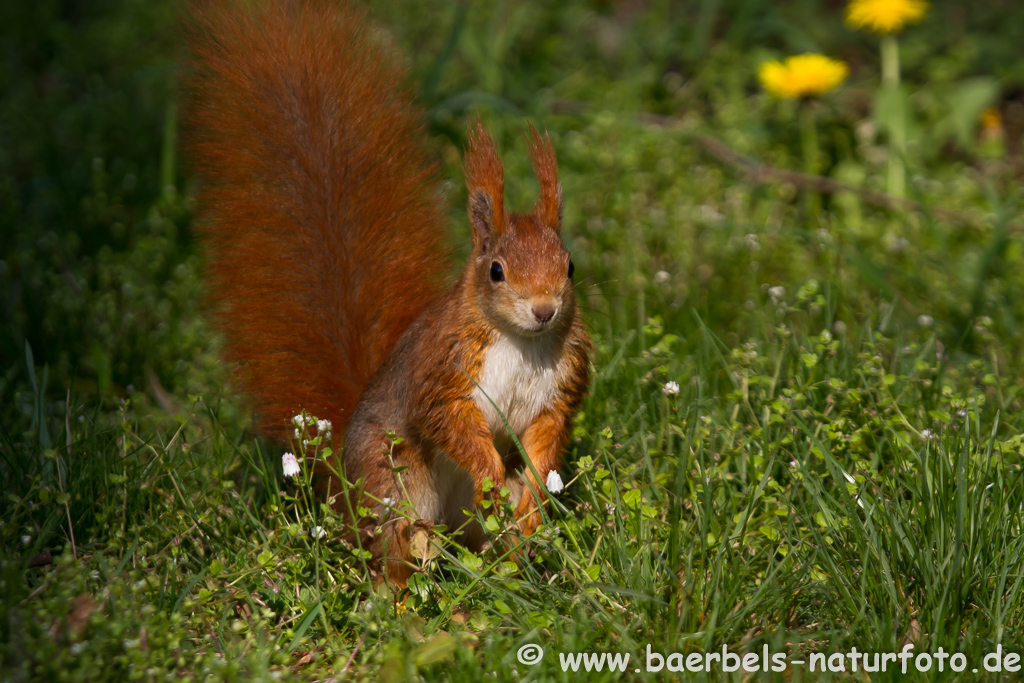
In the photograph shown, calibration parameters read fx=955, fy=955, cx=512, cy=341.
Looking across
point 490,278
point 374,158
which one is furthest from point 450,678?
point 374,158

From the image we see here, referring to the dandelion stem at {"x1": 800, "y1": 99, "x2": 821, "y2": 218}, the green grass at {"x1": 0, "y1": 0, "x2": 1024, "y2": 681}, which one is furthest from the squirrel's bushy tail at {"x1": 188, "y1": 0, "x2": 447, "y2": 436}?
the dandelion stem at {"x1": 800, "y1": 99, "x2": 821, "y2": 218}

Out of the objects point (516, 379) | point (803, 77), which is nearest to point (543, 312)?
point (516, 379)

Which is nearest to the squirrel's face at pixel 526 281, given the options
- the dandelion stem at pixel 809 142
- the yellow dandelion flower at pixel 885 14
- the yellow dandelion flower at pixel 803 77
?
the dandelion stem at pixel 809 142

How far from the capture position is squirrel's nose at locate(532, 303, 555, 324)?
190 cm

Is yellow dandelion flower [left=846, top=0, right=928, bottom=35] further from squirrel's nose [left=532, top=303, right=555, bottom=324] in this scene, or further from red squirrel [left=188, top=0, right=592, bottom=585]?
squirrel's nose [left=532, top=303, right=555, bottom=324]

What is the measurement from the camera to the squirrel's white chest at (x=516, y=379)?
203cm

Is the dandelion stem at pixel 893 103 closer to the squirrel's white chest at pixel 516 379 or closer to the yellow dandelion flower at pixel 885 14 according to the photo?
the yellow dandelion flower at pixel 885 14

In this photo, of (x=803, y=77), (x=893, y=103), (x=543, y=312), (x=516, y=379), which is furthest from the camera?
(x=893, y=103)

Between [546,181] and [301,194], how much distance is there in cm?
60

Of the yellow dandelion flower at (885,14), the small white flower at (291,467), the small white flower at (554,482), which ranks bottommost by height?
the small white flower at (291,467)

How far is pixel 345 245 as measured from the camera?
229cm

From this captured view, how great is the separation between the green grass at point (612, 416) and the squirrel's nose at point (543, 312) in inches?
13.7

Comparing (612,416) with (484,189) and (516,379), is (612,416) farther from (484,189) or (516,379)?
(484,189)

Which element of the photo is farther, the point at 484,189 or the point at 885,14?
the point at 885,14
